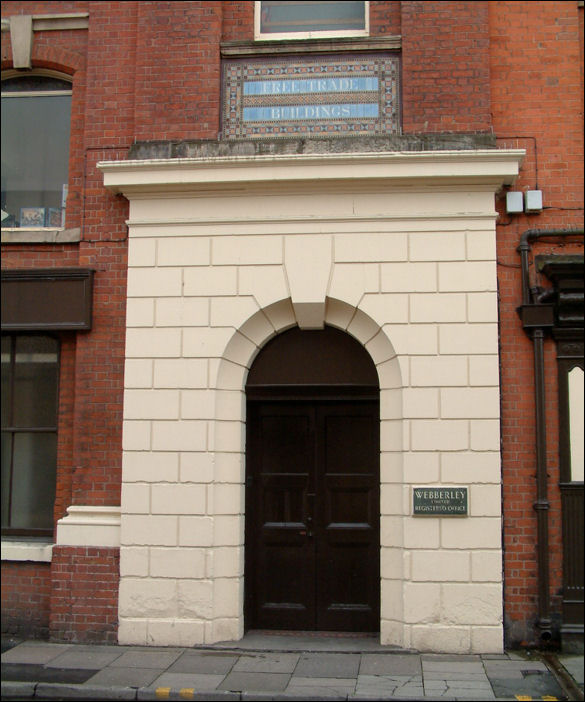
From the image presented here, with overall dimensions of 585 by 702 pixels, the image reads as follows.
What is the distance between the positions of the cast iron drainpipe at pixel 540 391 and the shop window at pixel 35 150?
211 inches

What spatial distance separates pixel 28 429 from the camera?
29.3ft

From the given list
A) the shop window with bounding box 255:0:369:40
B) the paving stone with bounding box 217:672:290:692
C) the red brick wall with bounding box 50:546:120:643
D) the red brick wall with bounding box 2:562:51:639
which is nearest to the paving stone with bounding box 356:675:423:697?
the paving stone with bounding box 217:672:290:692

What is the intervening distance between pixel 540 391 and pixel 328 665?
344 centimetres

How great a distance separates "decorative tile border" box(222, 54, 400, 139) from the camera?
870cm

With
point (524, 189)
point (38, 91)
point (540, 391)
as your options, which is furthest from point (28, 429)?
point (524, 189)

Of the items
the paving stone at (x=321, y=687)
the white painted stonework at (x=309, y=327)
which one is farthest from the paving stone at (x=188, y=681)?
the white painted stonework at (x=309, y=327)

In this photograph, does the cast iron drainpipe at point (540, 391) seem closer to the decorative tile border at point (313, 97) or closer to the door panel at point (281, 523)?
the decorative tile border at point (313, 97)

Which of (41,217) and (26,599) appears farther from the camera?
(41,217)

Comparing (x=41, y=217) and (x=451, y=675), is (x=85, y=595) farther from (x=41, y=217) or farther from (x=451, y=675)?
(x=41, y=217)

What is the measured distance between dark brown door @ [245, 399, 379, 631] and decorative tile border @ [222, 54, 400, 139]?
3038 mm

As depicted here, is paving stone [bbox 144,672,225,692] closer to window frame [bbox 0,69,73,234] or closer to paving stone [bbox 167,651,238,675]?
paving stone [bbox 167,651,238,675]

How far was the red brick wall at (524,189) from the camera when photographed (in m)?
8.02

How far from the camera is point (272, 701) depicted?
6480mm

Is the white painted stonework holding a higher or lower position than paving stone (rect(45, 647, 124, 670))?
higher
